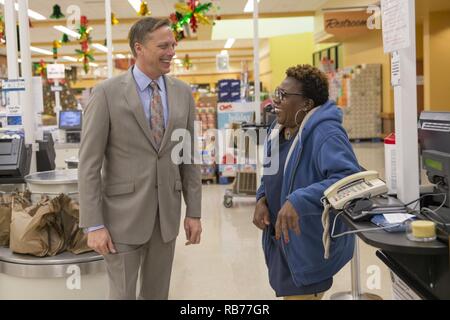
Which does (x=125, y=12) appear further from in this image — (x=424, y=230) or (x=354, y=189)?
(x=424, y=230)

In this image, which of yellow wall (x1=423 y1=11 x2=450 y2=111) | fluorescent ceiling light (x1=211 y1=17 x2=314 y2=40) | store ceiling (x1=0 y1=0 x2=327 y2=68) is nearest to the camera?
yellow wall (x1=423 y1=11 x2=450 y2=111)

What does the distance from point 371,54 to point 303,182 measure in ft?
48.6

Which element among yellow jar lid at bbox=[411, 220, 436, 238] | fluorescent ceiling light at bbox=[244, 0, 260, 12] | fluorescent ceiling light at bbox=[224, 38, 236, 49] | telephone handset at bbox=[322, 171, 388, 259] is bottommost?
yellow jar lid at bbox=[411, 220, 436, 238]

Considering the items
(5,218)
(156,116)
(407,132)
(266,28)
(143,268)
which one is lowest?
(143,268)

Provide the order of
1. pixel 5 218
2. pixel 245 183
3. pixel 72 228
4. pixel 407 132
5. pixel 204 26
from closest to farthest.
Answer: pixel 407 132
pixel 72 228
pixel 5 218
pixel 245 183
pixel 204 26

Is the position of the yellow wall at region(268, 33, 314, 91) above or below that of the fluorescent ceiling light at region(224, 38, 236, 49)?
below

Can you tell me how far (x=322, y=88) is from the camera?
2.50m

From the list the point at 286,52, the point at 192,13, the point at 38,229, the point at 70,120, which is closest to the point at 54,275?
the point at 38,229

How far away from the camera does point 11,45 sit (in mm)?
4129

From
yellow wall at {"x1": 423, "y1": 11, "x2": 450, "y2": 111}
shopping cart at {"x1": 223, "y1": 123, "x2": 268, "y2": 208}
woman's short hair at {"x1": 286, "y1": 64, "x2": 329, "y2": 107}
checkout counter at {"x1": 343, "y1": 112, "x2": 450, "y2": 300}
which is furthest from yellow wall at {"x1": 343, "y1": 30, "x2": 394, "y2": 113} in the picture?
checkout counter at {"x1": 343, "y1": 112, "x2": 450, "y2": 300}

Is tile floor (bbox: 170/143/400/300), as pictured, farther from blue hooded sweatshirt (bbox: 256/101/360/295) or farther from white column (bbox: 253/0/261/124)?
blue hooded sweatshirt (bbox: 256/101/360/295)

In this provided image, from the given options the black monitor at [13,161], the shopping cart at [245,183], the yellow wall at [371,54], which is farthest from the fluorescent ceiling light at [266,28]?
the black monitor at [13,161]

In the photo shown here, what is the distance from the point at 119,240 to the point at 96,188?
0.27 m

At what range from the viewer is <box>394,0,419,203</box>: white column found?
221 centimetres
